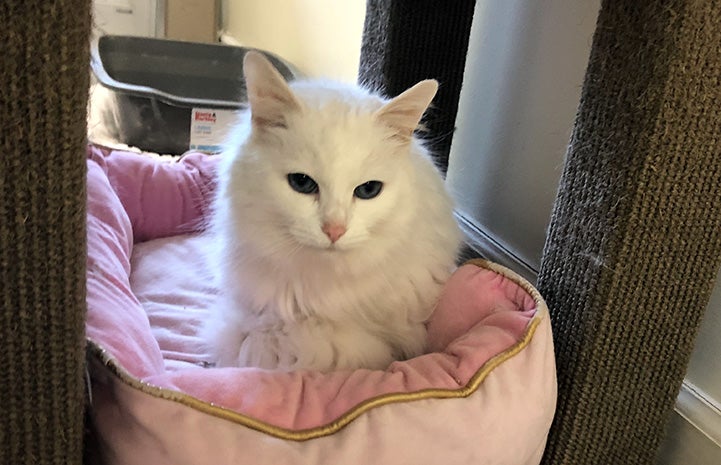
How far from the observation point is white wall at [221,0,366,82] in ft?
7.33

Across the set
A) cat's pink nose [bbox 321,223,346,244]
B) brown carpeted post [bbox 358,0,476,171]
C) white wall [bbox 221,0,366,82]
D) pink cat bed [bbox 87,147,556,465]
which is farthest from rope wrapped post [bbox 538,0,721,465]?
white wall [bbox 221,0,366,82]

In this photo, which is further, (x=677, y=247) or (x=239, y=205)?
(x=239, y=205)

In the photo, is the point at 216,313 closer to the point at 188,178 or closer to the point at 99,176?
the point at 99,176

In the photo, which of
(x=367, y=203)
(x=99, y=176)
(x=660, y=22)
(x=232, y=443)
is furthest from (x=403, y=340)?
(x=99, y=176)

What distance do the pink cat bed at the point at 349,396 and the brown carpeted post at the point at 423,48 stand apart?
2.05 ft

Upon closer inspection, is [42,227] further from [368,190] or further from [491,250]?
[491,250]

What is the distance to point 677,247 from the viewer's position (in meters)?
1.00

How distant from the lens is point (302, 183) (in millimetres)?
1021

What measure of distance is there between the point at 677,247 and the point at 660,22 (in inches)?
13.3

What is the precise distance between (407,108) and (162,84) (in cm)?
189

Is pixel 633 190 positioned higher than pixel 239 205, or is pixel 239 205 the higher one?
pixel 633 190

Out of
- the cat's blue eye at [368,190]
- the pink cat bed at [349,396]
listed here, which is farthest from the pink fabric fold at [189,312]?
the cat's blue eye at [368,190]

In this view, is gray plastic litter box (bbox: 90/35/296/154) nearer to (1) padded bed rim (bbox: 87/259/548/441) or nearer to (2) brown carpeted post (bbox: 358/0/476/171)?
(2) brown carpeted post (bbox: 358/0/476/171)

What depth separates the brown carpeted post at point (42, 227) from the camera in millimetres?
639
